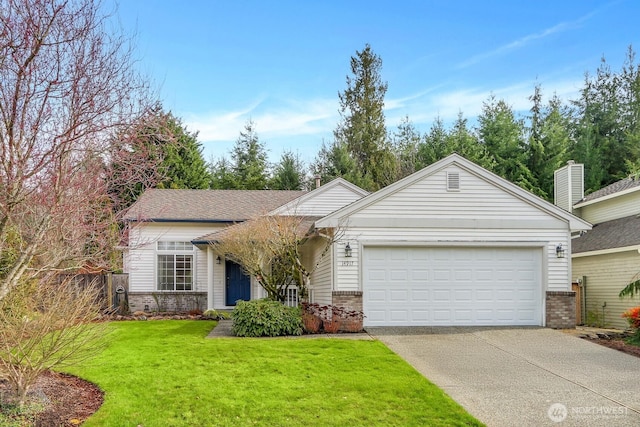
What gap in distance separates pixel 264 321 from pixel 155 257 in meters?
8.40

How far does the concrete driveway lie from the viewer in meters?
6.12

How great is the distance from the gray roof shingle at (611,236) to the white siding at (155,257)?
1304 cm

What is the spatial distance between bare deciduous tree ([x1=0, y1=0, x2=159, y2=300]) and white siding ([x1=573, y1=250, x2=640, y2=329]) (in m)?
14.3

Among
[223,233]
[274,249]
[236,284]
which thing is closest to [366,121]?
[236,284]

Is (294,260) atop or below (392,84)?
below

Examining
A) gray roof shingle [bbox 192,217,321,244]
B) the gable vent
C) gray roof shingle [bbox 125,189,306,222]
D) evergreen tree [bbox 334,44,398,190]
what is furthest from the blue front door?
evergreen tree [bbox 334,44,398,190]

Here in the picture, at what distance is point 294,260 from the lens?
13.0 meters

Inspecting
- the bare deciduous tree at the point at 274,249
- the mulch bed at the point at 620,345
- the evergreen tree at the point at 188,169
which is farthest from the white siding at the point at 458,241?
the evergreen tree at the point at 188,169

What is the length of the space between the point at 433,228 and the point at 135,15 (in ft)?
29.1

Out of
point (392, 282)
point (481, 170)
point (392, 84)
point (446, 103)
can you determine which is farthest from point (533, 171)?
point (392, 282)

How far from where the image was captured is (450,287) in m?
12.9

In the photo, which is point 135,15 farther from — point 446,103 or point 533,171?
point 446,103

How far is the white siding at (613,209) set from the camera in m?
17.6

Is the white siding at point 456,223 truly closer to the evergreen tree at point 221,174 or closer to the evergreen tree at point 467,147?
the evergreen tree at point 467,147
